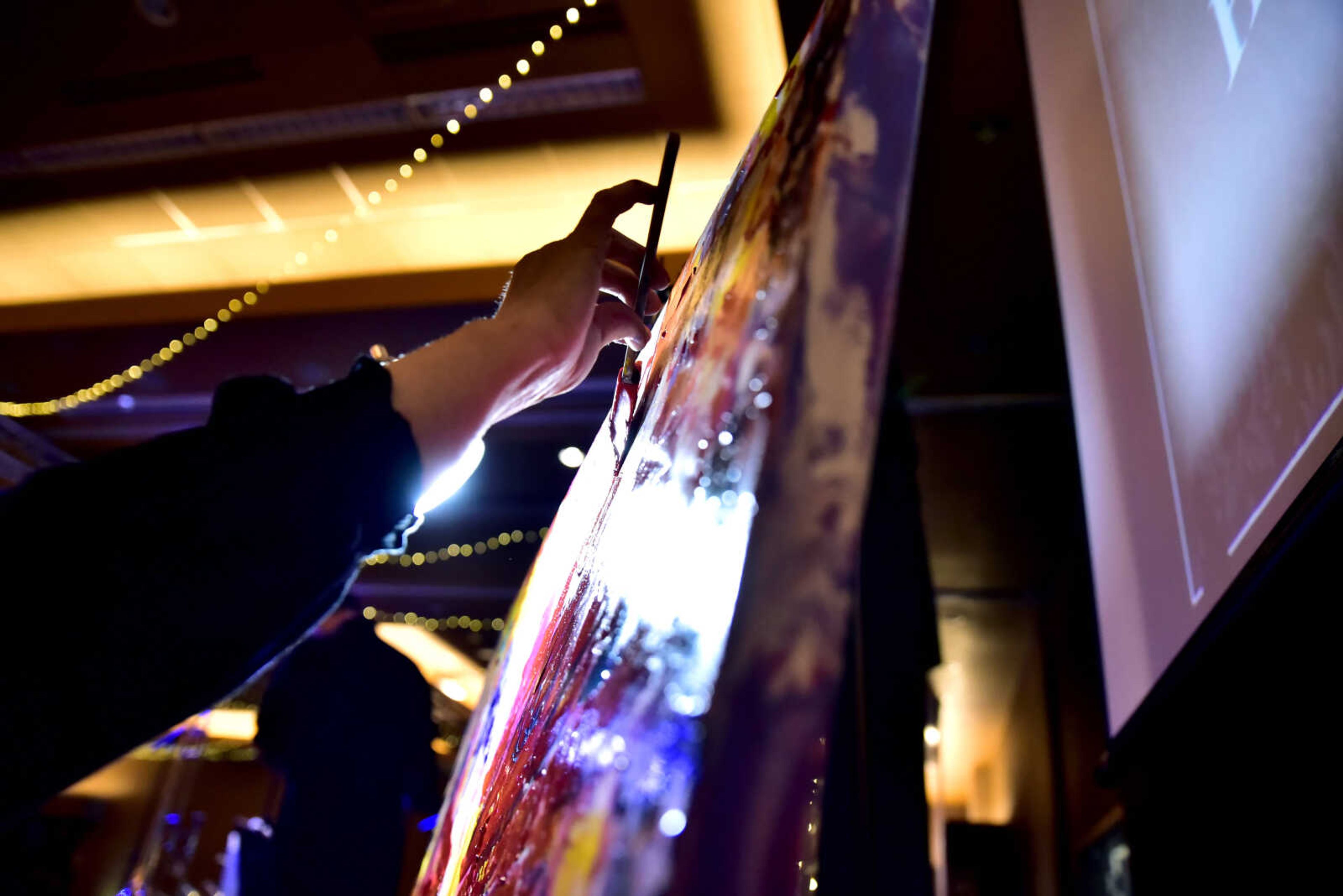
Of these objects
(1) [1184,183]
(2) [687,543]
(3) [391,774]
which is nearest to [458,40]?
(3) [391,774]

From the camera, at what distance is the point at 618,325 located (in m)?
0.60

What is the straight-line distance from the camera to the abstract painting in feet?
0.41

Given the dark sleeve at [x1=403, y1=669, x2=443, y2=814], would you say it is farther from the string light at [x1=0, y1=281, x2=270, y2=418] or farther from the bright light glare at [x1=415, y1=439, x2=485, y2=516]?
the string light at [x1=0, y1=281, x2=270, y2=418]

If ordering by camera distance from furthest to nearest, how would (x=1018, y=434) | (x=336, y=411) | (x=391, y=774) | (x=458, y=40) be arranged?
(x=1018, y=434), (x=458, y=40), (x=391, y=774), (x=336, y=411)

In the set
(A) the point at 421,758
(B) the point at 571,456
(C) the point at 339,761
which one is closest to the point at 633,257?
(C) the point at 339,761

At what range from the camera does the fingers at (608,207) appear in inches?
21.0

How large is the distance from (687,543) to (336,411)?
0.33m

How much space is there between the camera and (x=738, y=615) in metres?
0.14

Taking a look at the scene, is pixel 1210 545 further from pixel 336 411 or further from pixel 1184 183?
pixel 336 411

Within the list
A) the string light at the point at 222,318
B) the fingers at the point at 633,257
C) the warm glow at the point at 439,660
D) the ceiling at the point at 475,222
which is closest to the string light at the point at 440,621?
the warm glow at the point at 439,660

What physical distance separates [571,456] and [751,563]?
14.0 feet

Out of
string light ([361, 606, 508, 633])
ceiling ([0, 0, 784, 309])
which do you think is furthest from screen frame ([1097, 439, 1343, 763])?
string light ([361, 606, 508, 633])

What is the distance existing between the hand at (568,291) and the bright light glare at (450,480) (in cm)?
7

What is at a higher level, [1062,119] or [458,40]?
[458,40]
